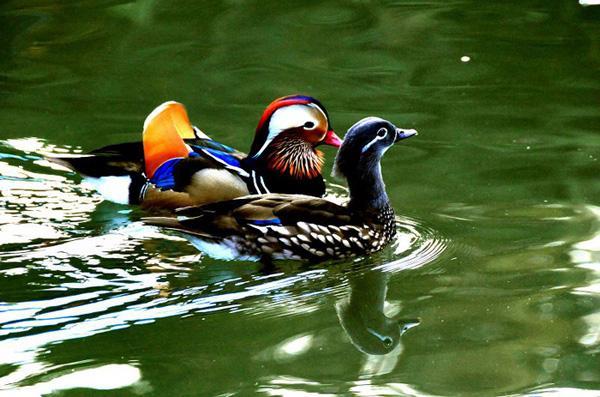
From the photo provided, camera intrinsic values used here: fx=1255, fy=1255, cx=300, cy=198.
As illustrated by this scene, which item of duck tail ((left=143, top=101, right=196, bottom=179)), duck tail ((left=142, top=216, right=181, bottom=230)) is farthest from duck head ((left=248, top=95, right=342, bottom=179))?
duck tail ((left=142, top=216, right=181, bottom=230))

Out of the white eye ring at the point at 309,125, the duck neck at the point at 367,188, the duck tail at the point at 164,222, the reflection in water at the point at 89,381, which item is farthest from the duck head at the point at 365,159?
the reflection in water at the point at 89,381

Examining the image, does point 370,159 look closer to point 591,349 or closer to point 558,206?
point 558,206

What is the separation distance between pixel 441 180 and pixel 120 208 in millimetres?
1770

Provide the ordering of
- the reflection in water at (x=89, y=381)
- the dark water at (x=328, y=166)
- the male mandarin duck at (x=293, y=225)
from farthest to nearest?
the male mandarin duck at (x=293, y=225) < the dark water at (x=328, y=166) < the reflection in water at (x=89, y=381)

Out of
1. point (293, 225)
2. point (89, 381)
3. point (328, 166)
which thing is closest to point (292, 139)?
point (328, 166)

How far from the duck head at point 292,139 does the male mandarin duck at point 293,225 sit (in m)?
0.67

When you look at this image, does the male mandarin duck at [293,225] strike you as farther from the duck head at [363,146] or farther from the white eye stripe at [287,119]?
the white eye stripe at [287,119]

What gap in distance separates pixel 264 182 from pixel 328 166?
81 cm

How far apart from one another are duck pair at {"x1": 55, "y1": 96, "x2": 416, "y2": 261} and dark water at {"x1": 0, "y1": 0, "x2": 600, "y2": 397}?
128 mm

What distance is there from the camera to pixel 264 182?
6.83m

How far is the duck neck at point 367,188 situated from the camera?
621 cm

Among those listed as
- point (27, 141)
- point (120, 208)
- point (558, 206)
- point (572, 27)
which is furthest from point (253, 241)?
point (572, 27)

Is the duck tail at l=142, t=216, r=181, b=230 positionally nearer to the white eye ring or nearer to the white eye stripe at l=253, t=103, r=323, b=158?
the white eye stripe at l=253, t=103, r=323, b=158

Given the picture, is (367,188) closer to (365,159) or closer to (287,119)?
(365,159)
